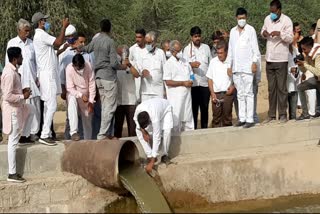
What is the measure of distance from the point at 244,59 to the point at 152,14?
86.7 ft

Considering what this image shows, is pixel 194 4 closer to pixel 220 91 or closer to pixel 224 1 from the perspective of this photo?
pixel 224 1

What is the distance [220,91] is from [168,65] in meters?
1.04

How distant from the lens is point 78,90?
8.42 meters

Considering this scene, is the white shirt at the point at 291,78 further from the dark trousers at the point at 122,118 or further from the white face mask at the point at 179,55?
the dark trousers at the point at 122,118

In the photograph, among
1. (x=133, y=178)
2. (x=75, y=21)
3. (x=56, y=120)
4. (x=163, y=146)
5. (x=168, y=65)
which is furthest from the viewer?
(x=75, y=21)

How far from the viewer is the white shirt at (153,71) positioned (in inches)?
350

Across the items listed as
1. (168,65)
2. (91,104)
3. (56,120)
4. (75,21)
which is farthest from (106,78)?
(75,21)

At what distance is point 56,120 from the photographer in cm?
1437

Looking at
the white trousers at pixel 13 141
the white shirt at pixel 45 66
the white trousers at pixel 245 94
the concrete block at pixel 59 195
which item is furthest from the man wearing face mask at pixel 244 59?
the white trousers at pixel 13 141

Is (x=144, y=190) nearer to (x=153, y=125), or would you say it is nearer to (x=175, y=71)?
(x=153, y=125)

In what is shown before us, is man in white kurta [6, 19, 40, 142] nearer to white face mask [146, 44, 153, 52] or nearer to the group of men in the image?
the group of men

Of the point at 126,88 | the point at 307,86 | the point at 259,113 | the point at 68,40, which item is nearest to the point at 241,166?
the point at 307,86

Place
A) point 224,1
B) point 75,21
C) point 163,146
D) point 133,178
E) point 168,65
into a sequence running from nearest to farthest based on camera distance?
1. point 133,178
2. point 163,146
3. point 168,65
4. point 75,21
5. point 224,1

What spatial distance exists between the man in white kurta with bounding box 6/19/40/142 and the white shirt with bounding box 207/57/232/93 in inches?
113
